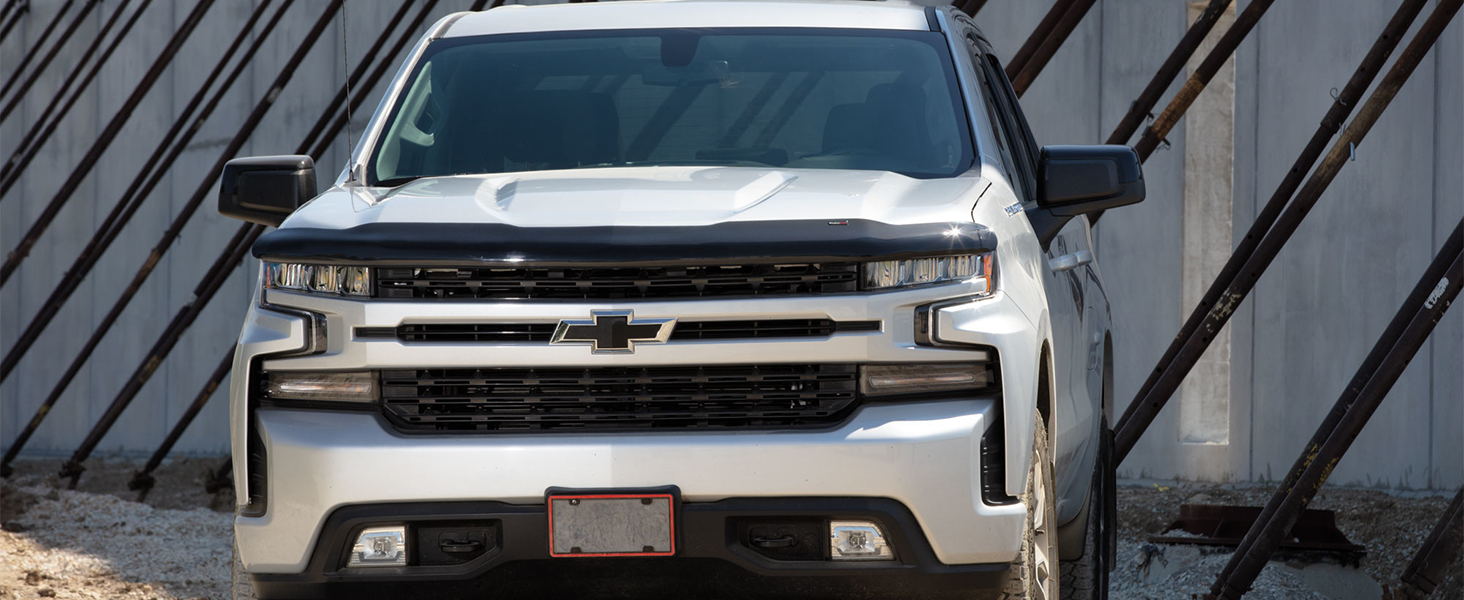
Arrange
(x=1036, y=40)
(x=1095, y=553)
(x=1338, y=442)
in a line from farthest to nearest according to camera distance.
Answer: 1. (x=1036, y=40)
2. (x=1338, y=442)
3. (x=1095, y=553)

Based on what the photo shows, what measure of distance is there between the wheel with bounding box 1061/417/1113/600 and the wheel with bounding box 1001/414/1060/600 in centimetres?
102

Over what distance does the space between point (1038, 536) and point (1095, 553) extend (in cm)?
157

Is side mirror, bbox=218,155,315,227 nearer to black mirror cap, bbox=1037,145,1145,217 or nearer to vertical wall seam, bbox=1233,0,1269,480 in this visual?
black mirror cap, bbox=1037,145,1145,217

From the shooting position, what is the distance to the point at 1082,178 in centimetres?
Result: 367

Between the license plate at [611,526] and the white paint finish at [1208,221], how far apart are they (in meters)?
7.14

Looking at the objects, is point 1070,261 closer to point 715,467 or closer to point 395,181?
point 715,467

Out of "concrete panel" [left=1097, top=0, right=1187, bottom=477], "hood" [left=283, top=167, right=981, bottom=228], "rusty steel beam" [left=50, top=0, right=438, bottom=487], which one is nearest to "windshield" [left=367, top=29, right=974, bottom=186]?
"hood" [left=283, top=167, right=981, bottom=228]

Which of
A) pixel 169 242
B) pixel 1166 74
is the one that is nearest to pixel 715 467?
pixel 1166 74

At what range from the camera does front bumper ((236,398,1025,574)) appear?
2828 mm

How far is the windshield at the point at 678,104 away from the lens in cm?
389

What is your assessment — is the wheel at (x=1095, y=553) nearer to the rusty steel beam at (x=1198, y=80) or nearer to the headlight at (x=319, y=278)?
the rusty steel beam at (x=1198, y=80)

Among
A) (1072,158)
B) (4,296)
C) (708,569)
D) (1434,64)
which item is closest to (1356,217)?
(1434,64)

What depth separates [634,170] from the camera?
3.61m

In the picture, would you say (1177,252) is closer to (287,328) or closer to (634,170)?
(634,170)
